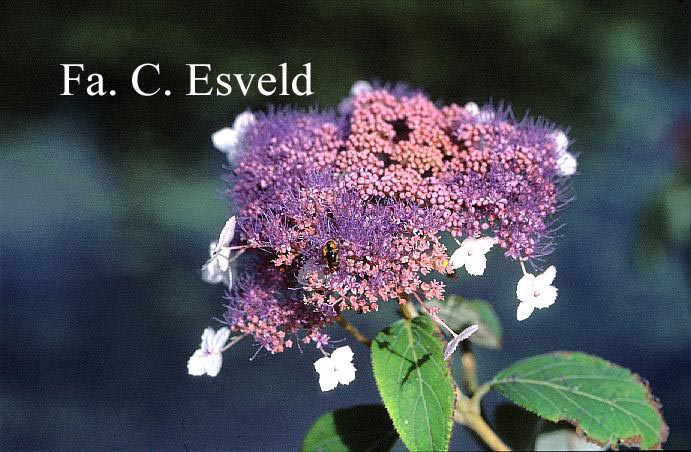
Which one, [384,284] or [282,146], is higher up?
[282,146]

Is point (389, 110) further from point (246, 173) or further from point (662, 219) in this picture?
point (662, 219)

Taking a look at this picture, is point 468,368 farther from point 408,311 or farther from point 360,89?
point 360,89

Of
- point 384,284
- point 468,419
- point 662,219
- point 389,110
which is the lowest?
point 468,419

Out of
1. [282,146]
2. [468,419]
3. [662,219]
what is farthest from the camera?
[662,219]

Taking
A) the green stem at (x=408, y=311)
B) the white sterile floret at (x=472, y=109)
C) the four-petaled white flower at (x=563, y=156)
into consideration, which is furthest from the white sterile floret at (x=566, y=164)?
the green stem at (x=408, y=311)

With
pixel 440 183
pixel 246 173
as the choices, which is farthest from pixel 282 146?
pixel 440 183

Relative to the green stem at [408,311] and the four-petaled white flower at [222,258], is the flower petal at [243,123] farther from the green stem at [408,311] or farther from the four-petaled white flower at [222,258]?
the green stem at [408,311]
